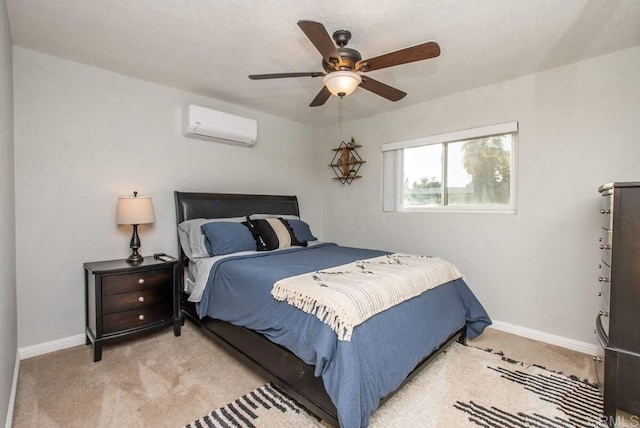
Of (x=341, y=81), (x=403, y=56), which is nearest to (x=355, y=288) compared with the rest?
(x=341, y=81)

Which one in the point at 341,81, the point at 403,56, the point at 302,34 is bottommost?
the point at 341,81

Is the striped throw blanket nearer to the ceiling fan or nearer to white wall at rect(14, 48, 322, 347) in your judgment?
the ceiling fan

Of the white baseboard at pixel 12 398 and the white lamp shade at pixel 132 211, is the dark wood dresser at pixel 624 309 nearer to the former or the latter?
the white baseboard at pixel 12 398

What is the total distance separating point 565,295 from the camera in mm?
2709

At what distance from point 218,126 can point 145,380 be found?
7.97 ft

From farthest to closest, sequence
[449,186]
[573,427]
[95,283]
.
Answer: [449,186] < [95,283] < [573,427]

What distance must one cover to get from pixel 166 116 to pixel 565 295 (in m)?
4.15

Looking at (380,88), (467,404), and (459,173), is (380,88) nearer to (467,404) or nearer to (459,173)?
(459,173)

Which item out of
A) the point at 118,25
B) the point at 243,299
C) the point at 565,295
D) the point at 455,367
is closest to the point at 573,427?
the point at 455,367

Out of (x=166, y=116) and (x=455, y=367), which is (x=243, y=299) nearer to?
(x=455, y=367)

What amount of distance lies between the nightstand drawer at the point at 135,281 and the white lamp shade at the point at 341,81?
6.88 feet

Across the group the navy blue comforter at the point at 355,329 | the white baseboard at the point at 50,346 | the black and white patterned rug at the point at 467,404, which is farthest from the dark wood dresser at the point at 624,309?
the white baseboard at the point at 50,346

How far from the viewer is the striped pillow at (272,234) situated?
3125mm

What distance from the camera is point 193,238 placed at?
298 centimetres
